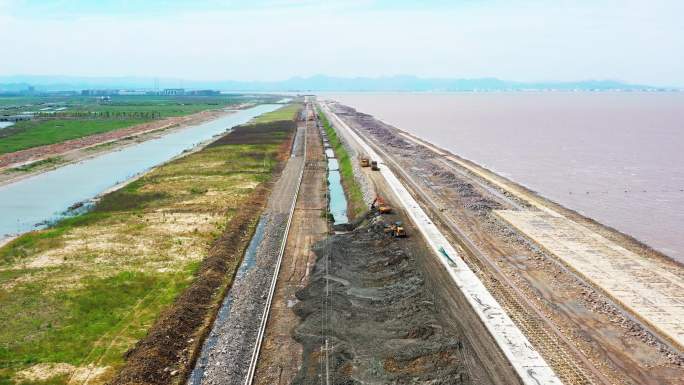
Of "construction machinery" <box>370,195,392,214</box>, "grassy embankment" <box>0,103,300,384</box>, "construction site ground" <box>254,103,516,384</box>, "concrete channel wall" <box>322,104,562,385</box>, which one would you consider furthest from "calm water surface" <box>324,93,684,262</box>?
"grassy embankment" <box>0,103,300,384</box>

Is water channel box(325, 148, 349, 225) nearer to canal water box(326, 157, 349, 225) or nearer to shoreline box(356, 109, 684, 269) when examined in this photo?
canal water box(326, 157, 349, 225)

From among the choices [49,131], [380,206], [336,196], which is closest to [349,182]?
[336,196]

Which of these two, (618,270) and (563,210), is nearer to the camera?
(618,270)

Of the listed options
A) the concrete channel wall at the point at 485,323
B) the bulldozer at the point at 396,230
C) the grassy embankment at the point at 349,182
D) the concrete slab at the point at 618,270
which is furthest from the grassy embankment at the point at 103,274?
the concrete slab at the point at 618,270

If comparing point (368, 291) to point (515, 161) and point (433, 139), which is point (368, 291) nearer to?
point (515, 161)

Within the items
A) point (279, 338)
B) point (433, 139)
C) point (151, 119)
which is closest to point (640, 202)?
point (279, 338)

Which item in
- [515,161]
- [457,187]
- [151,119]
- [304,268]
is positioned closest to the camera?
[304,268]

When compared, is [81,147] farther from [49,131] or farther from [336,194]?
[336,194]

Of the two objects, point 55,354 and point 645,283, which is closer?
point 55,354
